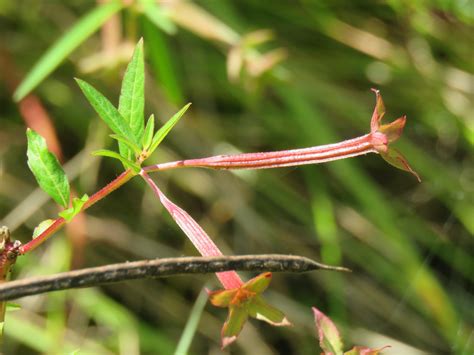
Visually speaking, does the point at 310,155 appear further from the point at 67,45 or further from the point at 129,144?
the point at 67,45

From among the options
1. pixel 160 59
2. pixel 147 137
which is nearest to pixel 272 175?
pixel 160 59

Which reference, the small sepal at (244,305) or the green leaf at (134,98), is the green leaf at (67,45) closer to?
the green leaf at (134,98)

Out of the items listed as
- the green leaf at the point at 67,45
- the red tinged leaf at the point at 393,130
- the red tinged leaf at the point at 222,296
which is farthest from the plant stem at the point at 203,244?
the green leaf at the point at 67,45

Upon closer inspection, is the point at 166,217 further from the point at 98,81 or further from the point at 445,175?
the point at 445,175

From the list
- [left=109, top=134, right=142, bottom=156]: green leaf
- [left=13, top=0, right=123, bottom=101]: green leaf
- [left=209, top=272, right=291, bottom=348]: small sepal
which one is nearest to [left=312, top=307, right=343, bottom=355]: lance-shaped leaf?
[left=209, top=272, right=291, bottom=348]: small sepal

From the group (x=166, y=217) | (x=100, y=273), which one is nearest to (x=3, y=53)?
→ (x=166, y=217)

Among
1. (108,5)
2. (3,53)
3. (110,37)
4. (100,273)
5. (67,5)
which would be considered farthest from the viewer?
(67,5)

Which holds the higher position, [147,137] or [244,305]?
[147,137]
